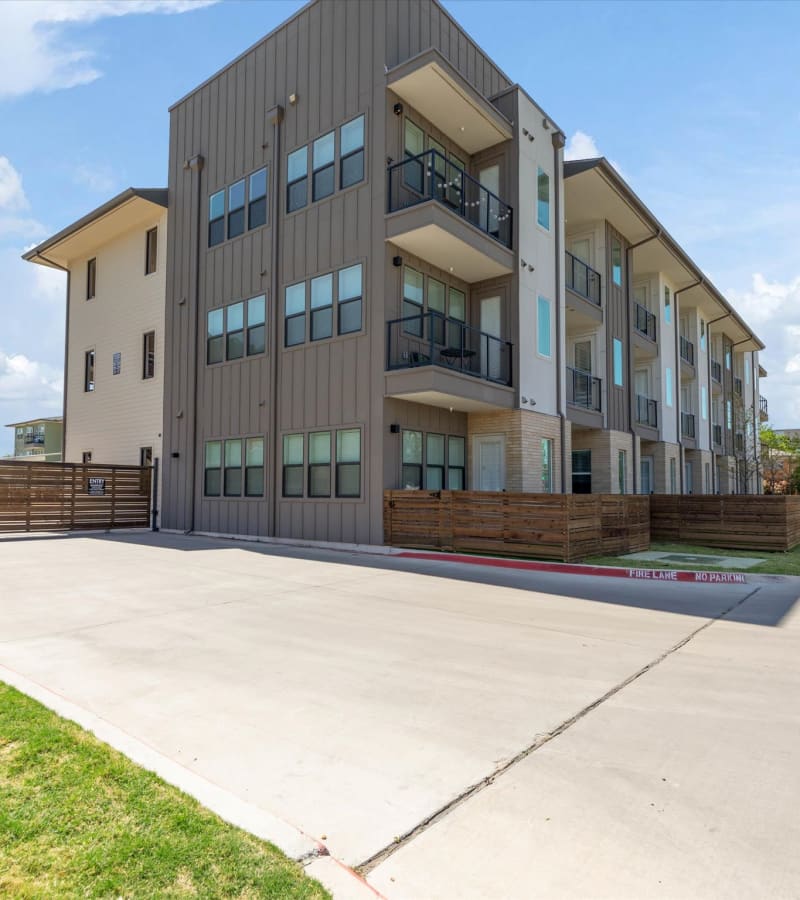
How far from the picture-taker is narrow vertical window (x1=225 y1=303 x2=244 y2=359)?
60.3 feet

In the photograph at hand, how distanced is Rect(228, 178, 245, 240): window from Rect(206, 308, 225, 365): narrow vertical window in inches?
91.5

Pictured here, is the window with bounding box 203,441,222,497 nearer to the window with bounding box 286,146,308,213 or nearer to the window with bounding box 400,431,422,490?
the window with bounding box 400,431,422,490

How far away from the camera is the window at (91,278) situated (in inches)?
979

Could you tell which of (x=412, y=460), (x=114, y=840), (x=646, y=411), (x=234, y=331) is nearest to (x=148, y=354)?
(x=234, y=331)

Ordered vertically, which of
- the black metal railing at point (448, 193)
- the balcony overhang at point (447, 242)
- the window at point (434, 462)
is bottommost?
the window at point (434, 462)

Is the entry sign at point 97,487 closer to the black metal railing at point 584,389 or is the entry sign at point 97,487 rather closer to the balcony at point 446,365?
the balcony at point 446,365

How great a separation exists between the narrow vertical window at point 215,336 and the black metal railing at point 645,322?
14959 millimetres

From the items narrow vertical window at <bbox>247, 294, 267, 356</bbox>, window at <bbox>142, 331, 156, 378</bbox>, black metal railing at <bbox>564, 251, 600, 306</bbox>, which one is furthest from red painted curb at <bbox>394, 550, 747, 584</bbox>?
window at <bbox>142, 331, 156, 378</bbox>

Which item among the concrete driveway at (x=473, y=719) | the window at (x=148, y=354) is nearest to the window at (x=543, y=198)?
the concrete driveway at (x=473, y=719)

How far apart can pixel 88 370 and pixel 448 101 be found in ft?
55.6

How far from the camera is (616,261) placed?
22.4 m

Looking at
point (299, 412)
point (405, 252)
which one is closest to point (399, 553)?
point (299, 412)

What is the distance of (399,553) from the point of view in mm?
13766

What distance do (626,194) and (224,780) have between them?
20565mm
